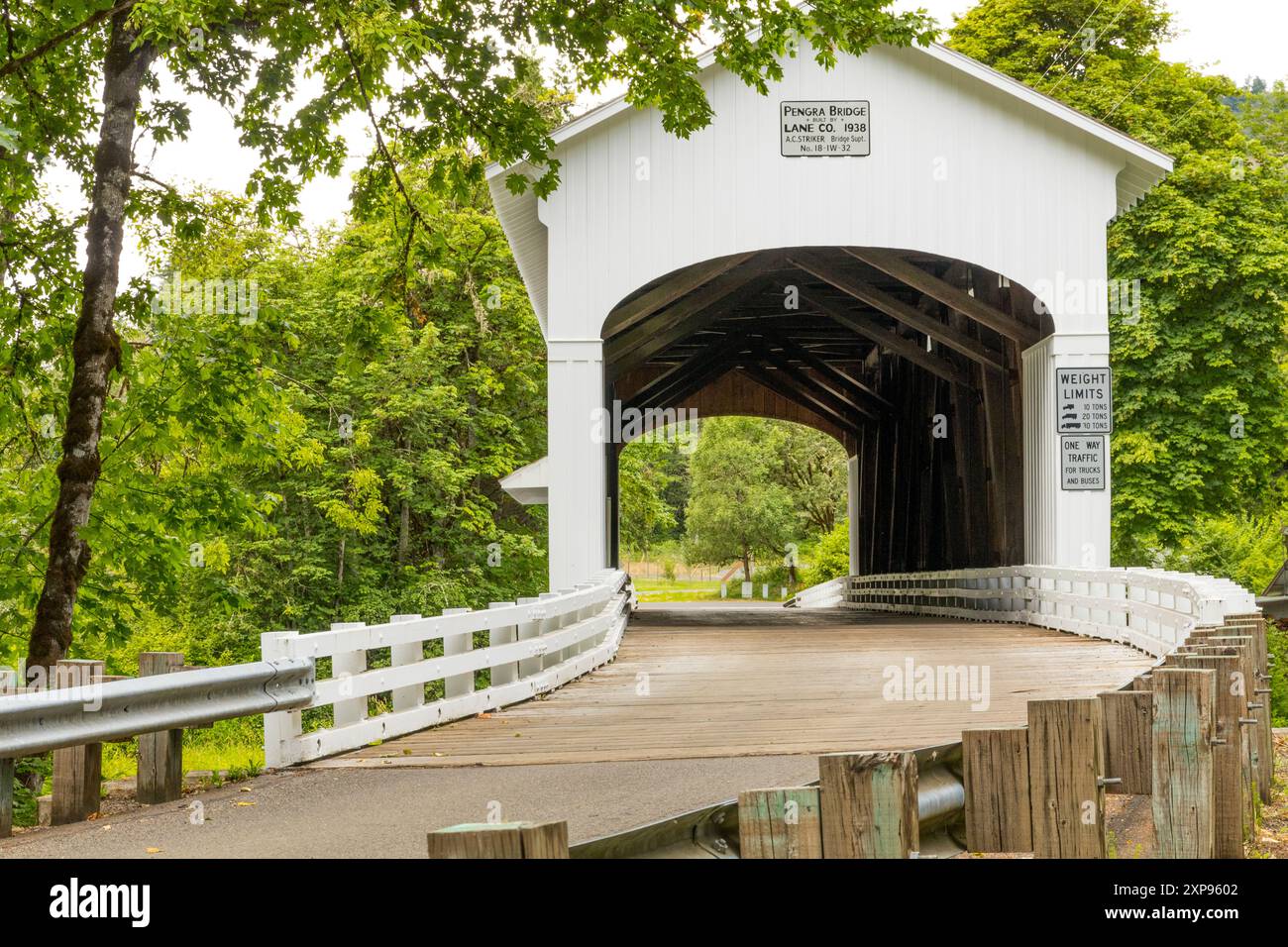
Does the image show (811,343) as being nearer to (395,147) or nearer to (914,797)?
(395,147)

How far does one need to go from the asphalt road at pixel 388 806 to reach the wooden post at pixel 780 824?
6.03 ft

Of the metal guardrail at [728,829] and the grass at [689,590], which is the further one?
the grass at [689,590]

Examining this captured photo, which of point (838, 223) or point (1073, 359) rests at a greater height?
point (838, 223)

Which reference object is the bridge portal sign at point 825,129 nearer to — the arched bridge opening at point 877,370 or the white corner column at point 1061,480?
the arched bridge opening at point 877,370

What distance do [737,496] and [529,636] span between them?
48.3 m

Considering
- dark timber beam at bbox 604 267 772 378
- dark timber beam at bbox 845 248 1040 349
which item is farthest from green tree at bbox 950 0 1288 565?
dark timber beam at bbox 845 248 1040 349

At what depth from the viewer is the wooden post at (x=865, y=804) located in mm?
2459

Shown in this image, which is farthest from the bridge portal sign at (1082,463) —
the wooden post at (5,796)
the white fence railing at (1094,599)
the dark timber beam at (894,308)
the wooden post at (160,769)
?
the wooden post at (5,796)

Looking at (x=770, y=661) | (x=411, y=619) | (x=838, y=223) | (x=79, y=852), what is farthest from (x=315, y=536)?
(x=79, y=852)

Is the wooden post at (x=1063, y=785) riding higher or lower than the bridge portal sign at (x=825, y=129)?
lower

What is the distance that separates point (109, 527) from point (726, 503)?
45875 millimetres

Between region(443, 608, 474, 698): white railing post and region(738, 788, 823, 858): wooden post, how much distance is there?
565cm

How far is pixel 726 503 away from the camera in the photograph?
57469 millimetres

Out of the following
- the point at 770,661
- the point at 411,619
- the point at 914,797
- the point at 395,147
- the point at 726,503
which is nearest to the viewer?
the point at 914,797
